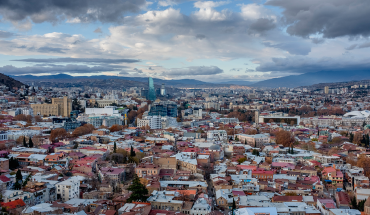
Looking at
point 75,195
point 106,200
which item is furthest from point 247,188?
point 75,195

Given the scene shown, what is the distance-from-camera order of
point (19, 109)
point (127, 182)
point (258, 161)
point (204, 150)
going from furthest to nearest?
point (19, 109) < point (204, 150) < point (258, 161) < point (127, 182)

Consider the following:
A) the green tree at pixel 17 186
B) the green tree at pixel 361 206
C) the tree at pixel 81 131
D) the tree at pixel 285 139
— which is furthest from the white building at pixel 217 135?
the green tree at pixel 17 186

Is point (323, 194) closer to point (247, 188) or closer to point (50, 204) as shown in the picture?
→ point (247, 188)

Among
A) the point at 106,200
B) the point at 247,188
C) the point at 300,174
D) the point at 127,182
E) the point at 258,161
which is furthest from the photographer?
the point at 258,161

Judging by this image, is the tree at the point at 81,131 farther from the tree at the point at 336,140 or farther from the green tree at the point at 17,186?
the tree at the point at 336,140

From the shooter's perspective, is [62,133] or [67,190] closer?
[67,190]

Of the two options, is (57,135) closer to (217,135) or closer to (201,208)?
(217,135)

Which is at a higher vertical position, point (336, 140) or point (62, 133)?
point (62, 133)

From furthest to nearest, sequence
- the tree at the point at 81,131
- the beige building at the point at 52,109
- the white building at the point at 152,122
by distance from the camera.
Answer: the beige building at the point at 52,109, the white building at the point at 152,122, the tree at the point at 81,131

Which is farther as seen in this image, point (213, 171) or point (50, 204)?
point (213, 171)

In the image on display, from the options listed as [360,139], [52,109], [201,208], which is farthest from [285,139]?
[52,109]

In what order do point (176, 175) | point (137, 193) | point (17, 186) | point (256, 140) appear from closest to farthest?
point (137, 193) → point (17, 186) → point (176, 175) → point (256, 140)
